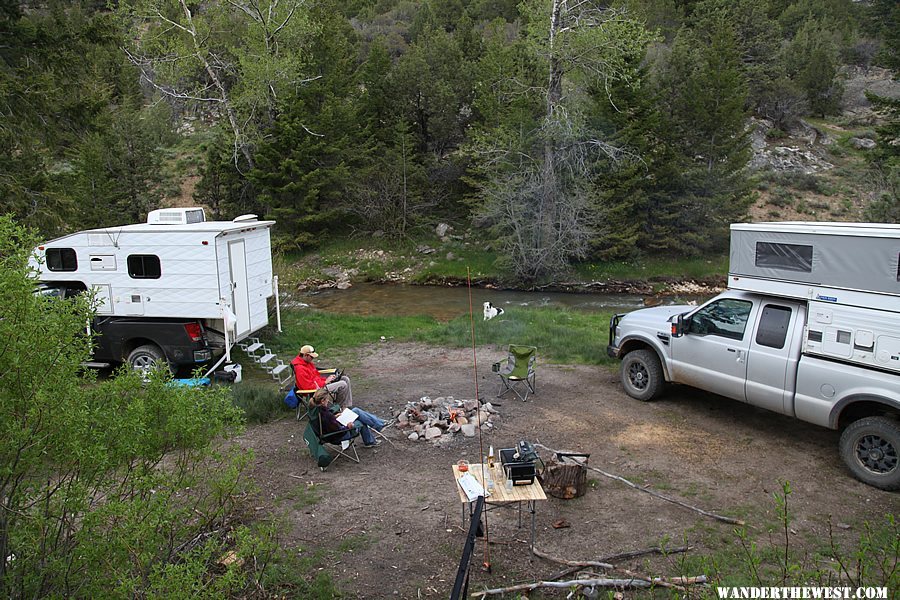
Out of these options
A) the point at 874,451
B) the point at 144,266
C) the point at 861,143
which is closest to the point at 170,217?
the point at 144,266

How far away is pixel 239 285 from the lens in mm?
11891

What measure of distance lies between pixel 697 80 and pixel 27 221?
81.7 ft

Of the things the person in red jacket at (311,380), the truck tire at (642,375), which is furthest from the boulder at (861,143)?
the person in red jacket at (311,380)

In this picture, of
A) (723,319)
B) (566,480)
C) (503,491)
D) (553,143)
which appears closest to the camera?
(503,491)

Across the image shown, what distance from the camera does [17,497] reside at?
339 cm

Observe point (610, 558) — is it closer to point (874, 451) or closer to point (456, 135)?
point (874, 451)

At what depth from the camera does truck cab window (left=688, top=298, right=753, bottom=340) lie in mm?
8438

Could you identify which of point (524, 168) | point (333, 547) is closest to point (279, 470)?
point (333, 547)

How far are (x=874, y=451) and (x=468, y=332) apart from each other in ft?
29.8

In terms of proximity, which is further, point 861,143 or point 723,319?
point 861,143

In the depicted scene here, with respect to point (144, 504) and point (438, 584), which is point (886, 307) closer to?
point (438, 584)

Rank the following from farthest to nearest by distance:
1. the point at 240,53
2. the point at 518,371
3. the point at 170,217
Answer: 1. the point at 240,53
2. the point at 170,217
3. the point at 518,371

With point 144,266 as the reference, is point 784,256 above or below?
above

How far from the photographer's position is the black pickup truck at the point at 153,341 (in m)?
11.4
